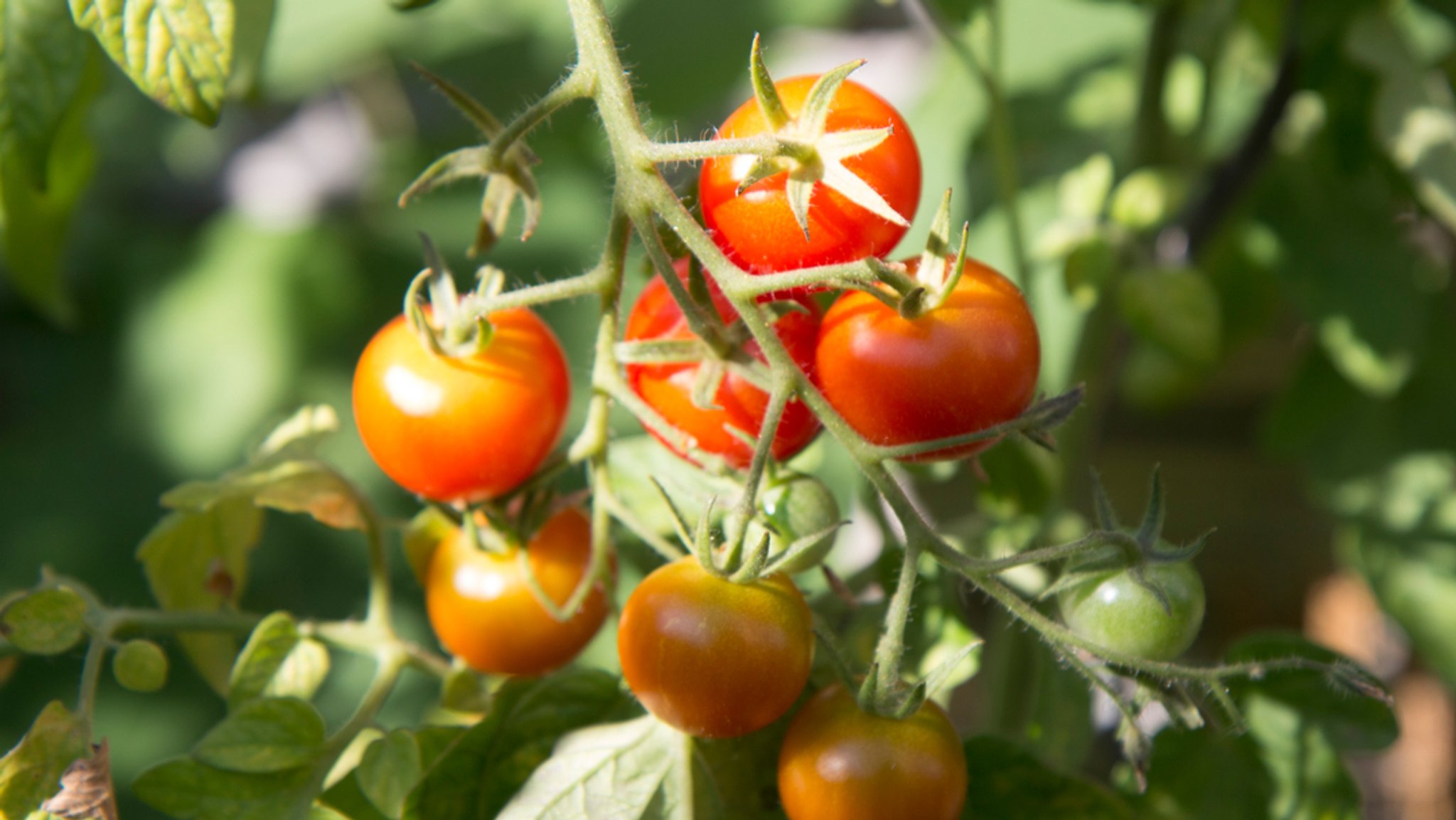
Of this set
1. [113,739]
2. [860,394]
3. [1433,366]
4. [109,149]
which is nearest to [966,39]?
[860,394]

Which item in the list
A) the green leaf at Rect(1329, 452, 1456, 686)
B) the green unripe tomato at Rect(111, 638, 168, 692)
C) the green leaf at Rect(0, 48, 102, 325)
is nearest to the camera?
the green unripe tomato at Rect(111, 638, 168, 692)

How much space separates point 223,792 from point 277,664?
2.6 inches

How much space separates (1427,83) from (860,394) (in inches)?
21.9

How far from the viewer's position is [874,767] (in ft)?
1.41

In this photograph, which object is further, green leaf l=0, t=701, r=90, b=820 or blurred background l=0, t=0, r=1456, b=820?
blurred background l=0, t=0, r=1456, b=820

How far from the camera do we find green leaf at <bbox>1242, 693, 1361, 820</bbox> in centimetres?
60

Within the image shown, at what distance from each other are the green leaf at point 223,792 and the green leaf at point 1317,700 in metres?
0.45

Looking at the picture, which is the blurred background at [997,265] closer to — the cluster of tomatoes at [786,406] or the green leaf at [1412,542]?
the green leaf at [1412,542]

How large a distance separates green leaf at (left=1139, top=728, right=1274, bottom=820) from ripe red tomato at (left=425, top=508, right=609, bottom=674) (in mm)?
298

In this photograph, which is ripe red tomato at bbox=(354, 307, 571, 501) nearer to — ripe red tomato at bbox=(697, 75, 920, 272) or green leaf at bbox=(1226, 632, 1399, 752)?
ripe red tomato at bbox=(697, 75, 920, 272)

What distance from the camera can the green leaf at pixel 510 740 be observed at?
490mm

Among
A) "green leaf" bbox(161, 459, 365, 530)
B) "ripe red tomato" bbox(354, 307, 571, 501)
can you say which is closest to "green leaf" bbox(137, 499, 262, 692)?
"green leaf" bbox(161, 459, 365, 530)

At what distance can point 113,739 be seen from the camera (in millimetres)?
1127

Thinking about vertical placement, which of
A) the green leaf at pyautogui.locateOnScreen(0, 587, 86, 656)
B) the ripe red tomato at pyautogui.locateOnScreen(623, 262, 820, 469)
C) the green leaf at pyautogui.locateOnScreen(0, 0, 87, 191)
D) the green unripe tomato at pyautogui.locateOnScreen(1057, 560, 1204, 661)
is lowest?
the green leaf at pyautogui.locateOnScreen(0, 587, 86, 656)
